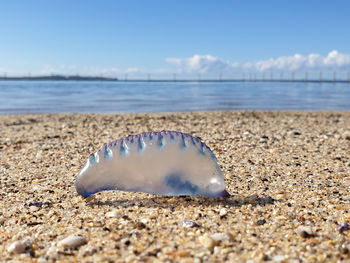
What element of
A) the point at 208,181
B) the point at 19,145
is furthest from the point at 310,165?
the point at 19,145

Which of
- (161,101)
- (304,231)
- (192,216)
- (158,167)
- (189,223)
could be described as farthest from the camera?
(161,101)

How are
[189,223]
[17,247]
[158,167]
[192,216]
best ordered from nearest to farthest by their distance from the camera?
[17,247]
[189,223]
[192,216]
[158,167]

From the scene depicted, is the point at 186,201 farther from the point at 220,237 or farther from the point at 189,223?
the point at 220,237

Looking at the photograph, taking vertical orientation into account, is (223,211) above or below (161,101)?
below

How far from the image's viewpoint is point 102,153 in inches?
103

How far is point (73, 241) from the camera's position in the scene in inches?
77.9

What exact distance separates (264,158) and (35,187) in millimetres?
2606

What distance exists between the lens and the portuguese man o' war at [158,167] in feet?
8.37

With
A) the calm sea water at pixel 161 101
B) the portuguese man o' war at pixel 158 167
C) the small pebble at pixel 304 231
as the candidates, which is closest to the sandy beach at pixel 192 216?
the small pebble at pixel 304 231

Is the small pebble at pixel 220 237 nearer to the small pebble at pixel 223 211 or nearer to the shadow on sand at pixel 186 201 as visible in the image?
the small pebble at pixel 223 211

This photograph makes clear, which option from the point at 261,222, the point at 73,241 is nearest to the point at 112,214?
the point at 73,241

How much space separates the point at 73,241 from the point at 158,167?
84 centimetres

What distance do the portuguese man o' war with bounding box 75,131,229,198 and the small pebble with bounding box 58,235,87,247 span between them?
2.14 feet

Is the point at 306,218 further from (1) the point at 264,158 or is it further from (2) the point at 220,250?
(1) the point at 264,158
